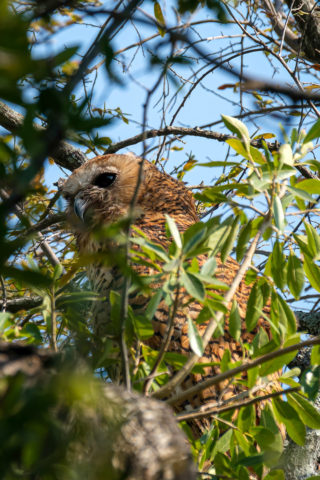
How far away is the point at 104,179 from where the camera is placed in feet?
12.0

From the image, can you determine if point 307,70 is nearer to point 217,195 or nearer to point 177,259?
point 217,195

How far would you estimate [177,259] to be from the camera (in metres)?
1.52

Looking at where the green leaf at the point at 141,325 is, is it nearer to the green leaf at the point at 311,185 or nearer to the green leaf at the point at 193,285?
the green leaf at the point at 193,285

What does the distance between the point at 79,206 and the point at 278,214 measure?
2098 millimetres

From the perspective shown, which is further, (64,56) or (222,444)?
(222,444)

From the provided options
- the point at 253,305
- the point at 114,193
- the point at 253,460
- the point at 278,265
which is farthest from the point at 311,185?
the point at 114,193

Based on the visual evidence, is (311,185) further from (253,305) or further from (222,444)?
(222,444)

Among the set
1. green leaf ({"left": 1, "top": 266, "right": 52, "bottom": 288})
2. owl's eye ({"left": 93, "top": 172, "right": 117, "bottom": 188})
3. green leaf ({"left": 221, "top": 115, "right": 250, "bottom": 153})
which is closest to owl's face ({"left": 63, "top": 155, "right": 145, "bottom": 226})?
owl's eye ({"left": 93, "top": 172, "right": 117, "bottom": 188})

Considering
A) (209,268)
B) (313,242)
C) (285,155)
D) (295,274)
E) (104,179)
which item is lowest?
(209,268)

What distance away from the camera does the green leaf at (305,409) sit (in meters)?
1.65

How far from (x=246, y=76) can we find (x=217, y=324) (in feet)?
2.86

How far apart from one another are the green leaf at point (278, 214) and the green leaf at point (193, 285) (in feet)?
0.97

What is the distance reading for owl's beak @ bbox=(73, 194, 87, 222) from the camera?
137 inches

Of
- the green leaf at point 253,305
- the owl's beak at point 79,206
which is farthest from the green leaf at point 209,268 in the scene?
the owl's beak at point 79,206
